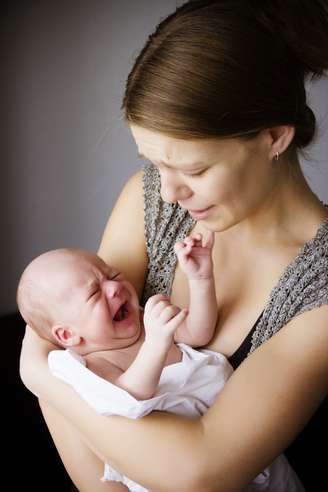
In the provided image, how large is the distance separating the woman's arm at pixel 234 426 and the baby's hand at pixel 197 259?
0.25 meters

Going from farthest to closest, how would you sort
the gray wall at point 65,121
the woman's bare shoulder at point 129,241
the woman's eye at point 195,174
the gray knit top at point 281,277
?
the gray wall at point 65,121 → the woman's bare shoulder at point 129,241 → the gray knit top at point 281,277 → the woman's eye at point 195,174

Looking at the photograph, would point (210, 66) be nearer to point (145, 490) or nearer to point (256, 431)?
point (256, 431)

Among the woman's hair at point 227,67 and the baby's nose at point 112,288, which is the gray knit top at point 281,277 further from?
the woman's hair at point 227,67

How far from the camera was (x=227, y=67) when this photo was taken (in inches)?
55.5

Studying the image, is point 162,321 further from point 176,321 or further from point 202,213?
point 202,213

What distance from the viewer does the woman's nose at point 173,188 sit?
148cm

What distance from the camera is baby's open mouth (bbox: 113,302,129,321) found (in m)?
1.72

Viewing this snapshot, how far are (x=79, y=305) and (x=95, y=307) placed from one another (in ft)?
0.13

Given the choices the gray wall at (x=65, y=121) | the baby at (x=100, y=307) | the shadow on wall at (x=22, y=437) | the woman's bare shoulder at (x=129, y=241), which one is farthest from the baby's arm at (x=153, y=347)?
the gray wall at (x=65, y=121)

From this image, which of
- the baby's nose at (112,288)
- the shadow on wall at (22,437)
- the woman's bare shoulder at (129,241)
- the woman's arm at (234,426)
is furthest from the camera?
the shadow on wall at (22,437)

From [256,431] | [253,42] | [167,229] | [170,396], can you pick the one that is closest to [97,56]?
[167,229]

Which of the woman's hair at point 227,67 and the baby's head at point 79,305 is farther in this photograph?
the baby's head at point 79,305

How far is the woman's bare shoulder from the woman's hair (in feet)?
1.22

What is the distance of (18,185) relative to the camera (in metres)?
2.61
